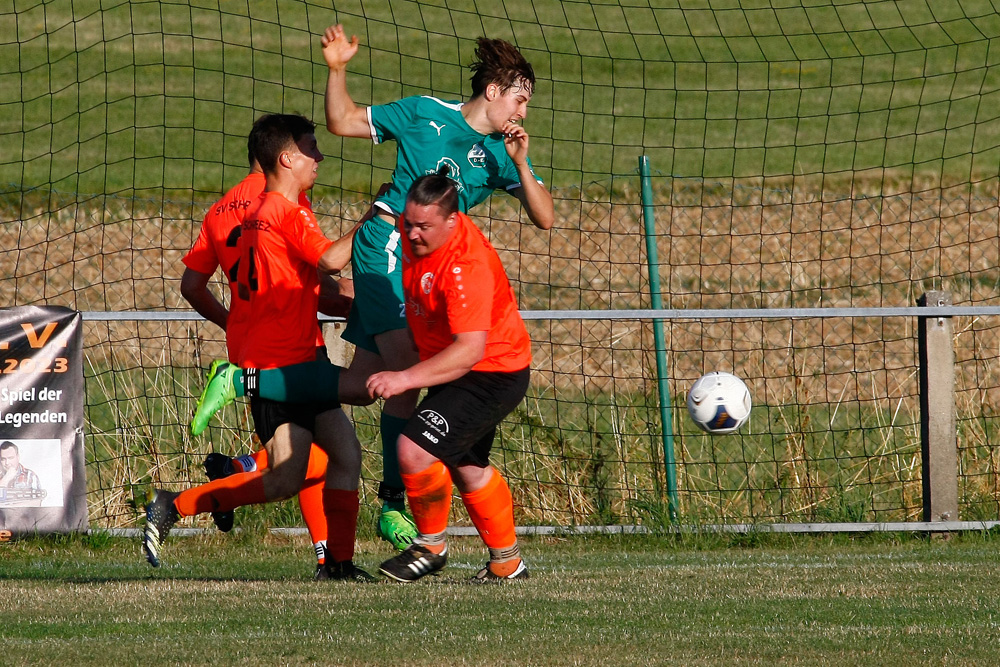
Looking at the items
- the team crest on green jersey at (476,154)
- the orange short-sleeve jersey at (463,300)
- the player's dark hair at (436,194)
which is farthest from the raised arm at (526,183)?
the player's dark hair at (436,194)

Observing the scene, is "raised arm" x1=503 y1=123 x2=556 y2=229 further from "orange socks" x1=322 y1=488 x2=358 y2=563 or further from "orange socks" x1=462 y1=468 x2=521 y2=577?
"orange socks" x1=322 y1=488 x2=358 y2=563

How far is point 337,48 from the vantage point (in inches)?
249

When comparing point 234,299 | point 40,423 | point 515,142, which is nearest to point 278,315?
point 234,299

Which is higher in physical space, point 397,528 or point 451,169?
point 451,169

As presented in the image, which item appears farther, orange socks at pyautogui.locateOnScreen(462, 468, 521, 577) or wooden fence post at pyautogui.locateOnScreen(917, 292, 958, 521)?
wooden fence post at pyautogui.locateOnScreen(917, 292, 958, 521)

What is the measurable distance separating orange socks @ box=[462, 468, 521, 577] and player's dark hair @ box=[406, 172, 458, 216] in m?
1.32

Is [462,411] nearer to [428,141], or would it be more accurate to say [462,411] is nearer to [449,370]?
[449,370]

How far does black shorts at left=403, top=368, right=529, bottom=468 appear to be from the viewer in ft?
19.4

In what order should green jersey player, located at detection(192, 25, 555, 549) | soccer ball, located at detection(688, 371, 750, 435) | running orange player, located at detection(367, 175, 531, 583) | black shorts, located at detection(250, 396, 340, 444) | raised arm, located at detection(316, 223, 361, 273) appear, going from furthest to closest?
soccer ball, located at detection(688, 371, 750, 435), green jersey player, located at detection(192, 25, 555, 549), black shorts, located at detection(250, 396, 340, 444), raised arm, located at detection(316, 223, 361, 273), running orange player, located at detection(367, 175, 531, 583)

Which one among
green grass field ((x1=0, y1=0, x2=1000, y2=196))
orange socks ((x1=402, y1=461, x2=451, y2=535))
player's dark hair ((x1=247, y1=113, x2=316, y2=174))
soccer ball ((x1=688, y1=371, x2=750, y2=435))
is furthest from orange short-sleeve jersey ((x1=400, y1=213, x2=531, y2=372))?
green grass field ((x1=0, y1=0, x2=1000, y2=196))

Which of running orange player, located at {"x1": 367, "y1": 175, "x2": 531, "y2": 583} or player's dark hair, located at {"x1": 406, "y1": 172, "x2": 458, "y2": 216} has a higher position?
player's dark hair, located at {"x1": 406, "y1": 172, "x2": 458, "y2": 216}

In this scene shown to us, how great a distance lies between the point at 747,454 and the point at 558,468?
2.83 metres

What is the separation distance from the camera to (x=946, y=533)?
821cm

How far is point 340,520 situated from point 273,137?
1.82m
